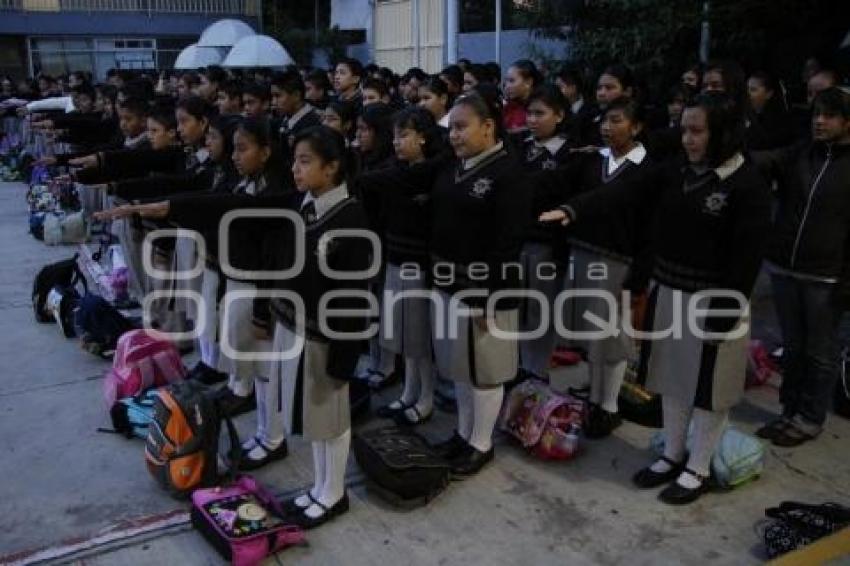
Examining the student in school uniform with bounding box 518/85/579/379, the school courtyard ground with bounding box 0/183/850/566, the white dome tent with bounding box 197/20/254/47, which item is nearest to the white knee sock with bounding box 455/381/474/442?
the school courtyard ground with bounding box 0/183/850/566

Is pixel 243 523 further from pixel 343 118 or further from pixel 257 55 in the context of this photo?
pixel 257 55

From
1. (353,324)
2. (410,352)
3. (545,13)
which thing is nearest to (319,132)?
(353,324)

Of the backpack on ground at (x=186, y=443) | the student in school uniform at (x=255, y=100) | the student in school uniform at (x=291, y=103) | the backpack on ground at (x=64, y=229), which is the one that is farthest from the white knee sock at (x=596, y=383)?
the backpack on ground at (x=64, y=229)

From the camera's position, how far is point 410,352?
4148 mm

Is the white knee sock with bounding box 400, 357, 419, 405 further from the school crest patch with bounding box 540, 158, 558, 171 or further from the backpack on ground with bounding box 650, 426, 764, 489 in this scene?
the backpack on ground with bounding box 650, 426, 764, 489

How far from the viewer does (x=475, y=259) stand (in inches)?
140

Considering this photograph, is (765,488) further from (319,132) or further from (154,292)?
(154,292)

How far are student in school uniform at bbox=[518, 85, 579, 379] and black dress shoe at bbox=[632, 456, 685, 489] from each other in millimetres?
997

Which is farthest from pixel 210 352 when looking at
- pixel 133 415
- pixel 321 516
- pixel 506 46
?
pixel 506 46

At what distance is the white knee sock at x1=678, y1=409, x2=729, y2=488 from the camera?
3.45m

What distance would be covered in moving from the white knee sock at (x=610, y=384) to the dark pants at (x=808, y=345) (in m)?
0.83

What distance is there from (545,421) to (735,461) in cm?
86

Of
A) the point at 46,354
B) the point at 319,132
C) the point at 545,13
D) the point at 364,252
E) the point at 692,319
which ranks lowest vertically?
the point at 46,354

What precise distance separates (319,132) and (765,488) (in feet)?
8.19
